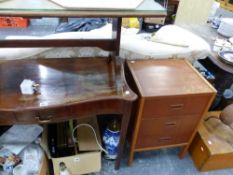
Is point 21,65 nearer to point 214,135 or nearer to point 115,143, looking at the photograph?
point 115,143

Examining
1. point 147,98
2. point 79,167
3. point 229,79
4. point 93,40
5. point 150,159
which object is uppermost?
point 93,40

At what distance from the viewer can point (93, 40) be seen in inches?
42.8

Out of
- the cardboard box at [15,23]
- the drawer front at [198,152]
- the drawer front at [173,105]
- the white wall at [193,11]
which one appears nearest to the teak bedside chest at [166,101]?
the drawer front at [173,105]

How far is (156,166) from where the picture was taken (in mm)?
1424

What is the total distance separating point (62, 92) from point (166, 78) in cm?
58

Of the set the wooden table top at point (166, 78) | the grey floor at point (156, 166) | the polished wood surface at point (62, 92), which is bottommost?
the grey floor at point (156, 166)

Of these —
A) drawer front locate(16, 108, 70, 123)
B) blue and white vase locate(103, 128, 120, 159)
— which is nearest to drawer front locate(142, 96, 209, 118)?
blue and white vase locate(103, 128, 120, 159)

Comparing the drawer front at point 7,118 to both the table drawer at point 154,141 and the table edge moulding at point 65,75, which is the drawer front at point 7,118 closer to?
the table edge moulding at point 65,75

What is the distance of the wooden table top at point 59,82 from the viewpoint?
86 centimetres

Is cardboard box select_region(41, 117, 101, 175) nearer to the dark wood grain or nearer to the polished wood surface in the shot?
the polished wood surface

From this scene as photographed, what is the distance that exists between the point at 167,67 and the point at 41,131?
2.80ft

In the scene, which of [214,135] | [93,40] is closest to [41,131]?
[93,40]

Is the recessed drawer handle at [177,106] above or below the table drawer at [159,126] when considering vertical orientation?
above

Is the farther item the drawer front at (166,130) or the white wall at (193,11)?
the white wall at (193,11)
